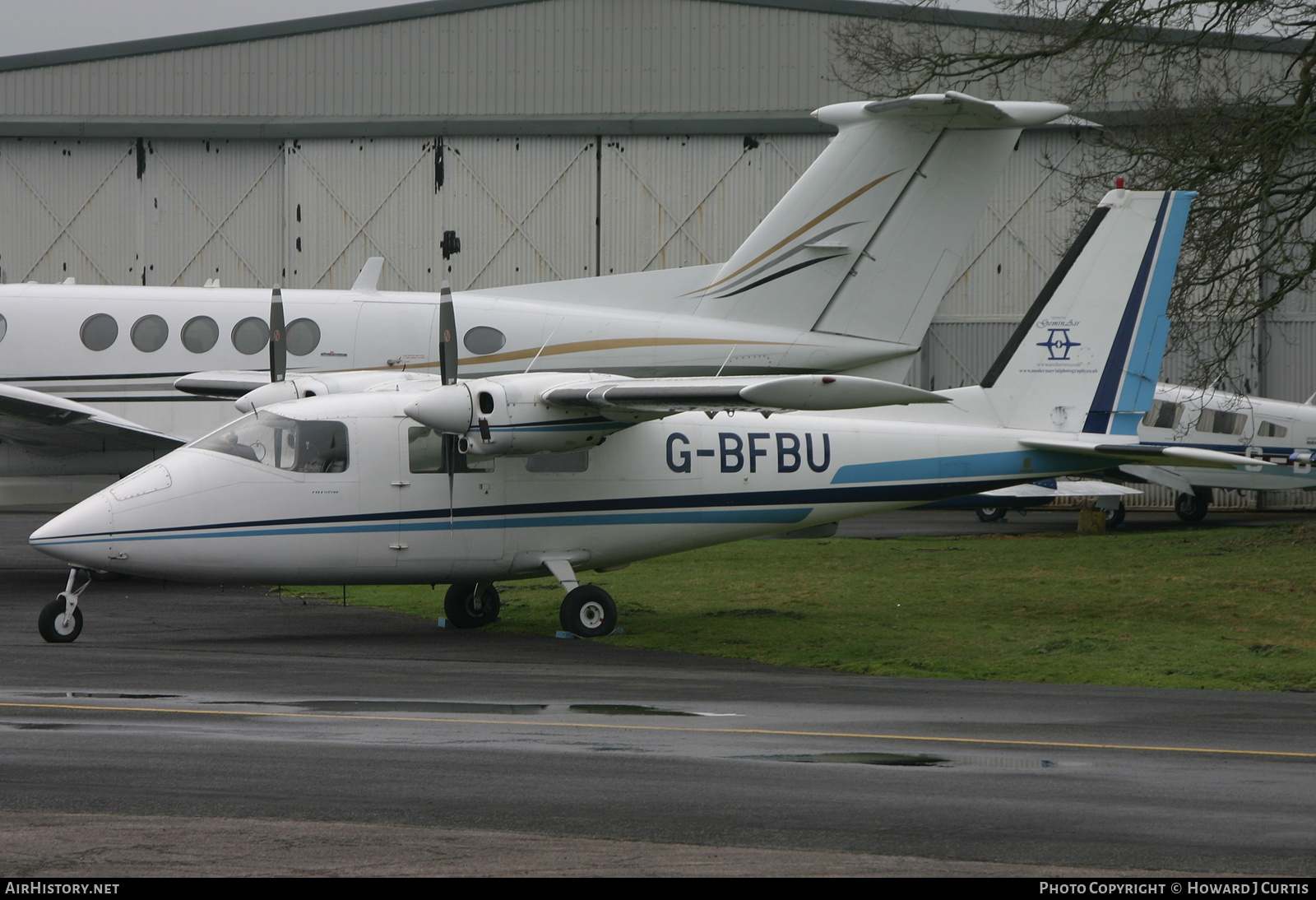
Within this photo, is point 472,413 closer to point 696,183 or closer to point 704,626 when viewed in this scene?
point 704,626

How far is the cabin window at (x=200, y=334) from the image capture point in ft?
61.6

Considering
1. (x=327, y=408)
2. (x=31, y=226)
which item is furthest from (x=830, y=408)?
(x=31, y=226)

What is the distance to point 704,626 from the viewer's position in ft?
48.2

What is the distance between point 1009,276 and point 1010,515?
708 centimetres

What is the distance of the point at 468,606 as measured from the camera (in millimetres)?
15289

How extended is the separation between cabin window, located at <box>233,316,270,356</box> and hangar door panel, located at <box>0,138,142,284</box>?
18.6m

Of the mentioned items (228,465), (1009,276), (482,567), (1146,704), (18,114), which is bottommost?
(1146,704)

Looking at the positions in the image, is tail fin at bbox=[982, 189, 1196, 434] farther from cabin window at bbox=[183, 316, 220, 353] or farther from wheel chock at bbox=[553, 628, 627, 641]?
cabin window at bbox=[183, 316, 220, 353]

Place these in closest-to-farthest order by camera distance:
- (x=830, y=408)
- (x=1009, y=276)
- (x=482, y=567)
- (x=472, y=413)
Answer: (x=830, y=408)
(x=472, y=413)
(x=482, y=567)
(x=1009, y=276)

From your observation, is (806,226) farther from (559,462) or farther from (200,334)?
(200,334)

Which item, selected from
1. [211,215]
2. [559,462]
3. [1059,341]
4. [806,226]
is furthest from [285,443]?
[211,215]

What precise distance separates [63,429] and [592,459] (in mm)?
7490

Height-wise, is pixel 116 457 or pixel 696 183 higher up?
pixel 696 183

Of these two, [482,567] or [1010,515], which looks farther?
[1010,515]
